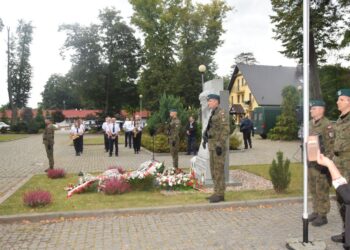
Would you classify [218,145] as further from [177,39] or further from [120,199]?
[177,39]

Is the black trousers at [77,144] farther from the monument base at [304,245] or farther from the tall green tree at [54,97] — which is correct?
the tall green tree at [54,97]

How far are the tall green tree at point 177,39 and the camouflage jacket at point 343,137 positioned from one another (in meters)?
42.9

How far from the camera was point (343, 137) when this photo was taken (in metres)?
5.66

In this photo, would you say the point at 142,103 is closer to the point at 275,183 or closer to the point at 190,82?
Answer: the point at 190,82

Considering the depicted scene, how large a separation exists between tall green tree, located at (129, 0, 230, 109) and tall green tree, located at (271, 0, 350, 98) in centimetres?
1888

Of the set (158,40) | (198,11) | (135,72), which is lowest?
(135,72)

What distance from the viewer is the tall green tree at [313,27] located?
94.9ft

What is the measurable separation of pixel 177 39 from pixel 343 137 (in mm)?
46917

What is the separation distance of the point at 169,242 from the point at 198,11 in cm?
4705

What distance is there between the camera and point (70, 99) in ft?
379

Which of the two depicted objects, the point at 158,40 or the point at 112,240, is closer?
the point at 112,240

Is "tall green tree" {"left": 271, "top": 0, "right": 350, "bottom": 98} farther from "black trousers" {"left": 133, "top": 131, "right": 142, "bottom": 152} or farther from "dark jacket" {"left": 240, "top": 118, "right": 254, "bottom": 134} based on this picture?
"black trousers" {"left": 133, "top": 131, "right": 142, "bottom": 152}

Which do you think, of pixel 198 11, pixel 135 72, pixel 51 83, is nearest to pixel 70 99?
pixel 51 83

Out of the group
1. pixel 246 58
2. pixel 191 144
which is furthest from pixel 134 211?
pixel 246 58
